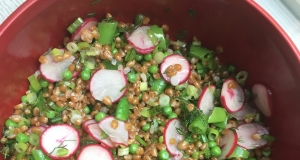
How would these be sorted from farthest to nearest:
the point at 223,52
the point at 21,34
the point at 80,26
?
the point at 223,52, the point at 80,26, the point at 21,34

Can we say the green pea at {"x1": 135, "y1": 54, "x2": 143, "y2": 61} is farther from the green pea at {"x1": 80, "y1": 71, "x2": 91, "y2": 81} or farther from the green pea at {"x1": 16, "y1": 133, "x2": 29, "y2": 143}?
the green pea at {"x1": 16, "y1": 133, "x2": 29, "y2": 143}

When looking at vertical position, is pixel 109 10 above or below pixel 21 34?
below

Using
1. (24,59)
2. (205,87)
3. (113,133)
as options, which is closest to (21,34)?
(24,59)

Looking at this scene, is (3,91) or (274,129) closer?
(3,91)

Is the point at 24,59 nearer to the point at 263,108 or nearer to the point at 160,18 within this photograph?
the point at 160,18

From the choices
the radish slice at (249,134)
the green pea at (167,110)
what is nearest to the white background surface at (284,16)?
the radish slice at (249,134)

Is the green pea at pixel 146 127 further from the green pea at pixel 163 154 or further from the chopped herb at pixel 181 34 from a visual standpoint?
the chopped herb at pixel 181 34

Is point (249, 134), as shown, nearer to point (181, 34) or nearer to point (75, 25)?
point (181, 34)
